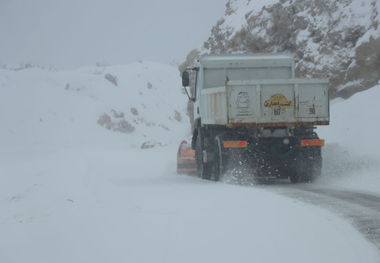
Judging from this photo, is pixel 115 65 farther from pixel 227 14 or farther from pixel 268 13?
pixel 268 13

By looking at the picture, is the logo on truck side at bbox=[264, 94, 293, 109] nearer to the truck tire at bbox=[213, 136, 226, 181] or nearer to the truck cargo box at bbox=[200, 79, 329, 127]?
the truck cargo box at bbox=[200, 79, 329, 127]

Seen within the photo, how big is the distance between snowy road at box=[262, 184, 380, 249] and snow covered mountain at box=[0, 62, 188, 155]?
947 inches

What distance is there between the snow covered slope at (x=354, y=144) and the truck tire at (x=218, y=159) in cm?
236

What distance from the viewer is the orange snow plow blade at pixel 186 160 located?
17203mm

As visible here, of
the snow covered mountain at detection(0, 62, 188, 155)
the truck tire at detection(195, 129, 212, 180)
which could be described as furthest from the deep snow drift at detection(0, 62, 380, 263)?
Result: the snow covered mountain at detection(0, 62, 188, 155)

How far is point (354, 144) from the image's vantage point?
15.5 meters

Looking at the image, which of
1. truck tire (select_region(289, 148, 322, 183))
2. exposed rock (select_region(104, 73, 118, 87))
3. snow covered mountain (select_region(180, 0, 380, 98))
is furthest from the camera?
exposed rock (select_region(104, 73, 118, 87))

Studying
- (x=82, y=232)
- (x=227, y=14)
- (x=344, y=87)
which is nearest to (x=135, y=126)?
(x=227, y=14)

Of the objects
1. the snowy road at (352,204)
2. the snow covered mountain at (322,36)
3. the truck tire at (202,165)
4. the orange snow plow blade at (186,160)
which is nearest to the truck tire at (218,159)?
the truck tire at (202,165)

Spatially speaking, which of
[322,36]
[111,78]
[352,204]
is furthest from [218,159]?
[111,78]

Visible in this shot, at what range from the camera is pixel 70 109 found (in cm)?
4525

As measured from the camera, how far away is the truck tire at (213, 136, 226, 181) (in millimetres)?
12938

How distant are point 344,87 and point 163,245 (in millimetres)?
17979

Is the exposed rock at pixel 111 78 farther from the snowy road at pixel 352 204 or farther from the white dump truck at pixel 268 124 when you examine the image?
the snowy road at pixel 352 204
